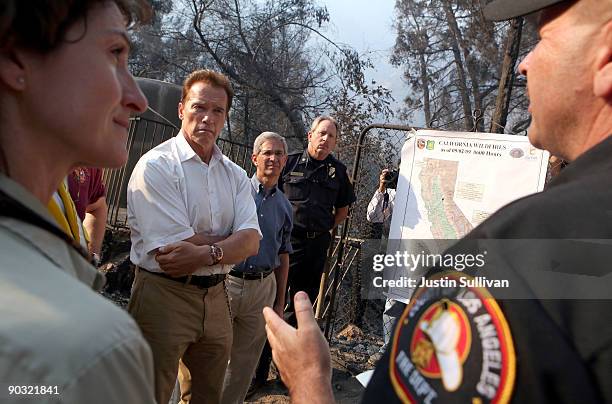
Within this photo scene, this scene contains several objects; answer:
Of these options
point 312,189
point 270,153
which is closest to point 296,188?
point 312,189

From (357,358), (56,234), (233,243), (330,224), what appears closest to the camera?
(56,234)

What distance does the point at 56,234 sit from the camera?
2.81 ft

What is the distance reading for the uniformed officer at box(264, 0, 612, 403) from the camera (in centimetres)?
75

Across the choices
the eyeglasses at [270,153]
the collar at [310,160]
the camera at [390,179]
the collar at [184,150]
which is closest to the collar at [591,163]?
the collar at [184,150]

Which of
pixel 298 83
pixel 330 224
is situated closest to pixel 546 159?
pixel 330 224

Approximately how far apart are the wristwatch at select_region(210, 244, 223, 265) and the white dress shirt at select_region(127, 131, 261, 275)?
81 millimetres

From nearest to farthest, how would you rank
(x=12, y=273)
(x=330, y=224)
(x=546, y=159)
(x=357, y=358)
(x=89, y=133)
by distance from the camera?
1. (x=12, y=273)
2. (x=89, y=133)
3. (x=546, y=159)
4. (x=330, y=224)
5. (x=357, y=358)

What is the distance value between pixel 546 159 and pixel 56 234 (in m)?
3.28

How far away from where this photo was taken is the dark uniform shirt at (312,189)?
4.80m

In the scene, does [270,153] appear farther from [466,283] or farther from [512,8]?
[466,283]

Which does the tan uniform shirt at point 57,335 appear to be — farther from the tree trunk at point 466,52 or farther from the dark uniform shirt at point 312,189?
the tree trunk at point 466,52

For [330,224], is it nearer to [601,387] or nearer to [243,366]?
[243,366]

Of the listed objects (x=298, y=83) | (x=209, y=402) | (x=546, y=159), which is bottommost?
(x=209, y=402)

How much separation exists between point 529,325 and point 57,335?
2.26ft
